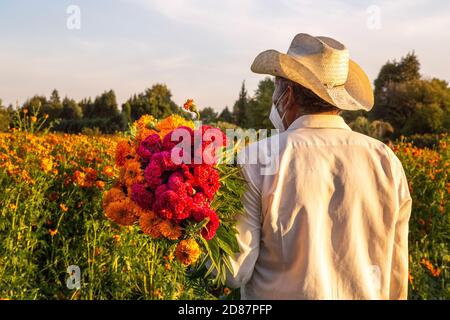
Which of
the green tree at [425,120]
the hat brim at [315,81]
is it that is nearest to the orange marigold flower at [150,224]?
the hat brim at [315,81]

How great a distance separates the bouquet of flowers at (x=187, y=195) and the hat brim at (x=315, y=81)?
32 centimetres

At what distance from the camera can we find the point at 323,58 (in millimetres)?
1981

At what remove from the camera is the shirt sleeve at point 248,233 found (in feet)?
5.70

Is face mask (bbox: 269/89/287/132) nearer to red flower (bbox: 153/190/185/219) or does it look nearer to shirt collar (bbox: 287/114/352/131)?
shirt collar (bbox: 287/114/352/131)

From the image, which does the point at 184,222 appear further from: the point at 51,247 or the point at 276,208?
the point at 51,247

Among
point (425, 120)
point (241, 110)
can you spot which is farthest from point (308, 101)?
point (241, 110)

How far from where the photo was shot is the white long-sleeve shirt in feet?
5.60

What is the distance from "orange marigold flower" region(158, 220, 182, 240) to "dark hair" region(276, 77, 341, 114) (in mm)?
622

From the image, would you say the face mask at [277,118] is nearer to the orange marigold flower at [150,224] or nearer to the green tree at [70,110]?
the orange marigold flower at [150,224]

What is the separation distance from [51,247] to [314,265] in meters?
3.25

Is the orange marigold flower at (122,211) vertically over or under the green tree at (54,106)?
under

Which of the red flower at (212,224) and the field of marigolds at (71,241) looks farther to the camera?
the field of marigolds at (71,241)

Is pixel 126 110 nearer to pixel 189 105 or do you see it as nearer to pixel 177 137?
pixel 189 105
